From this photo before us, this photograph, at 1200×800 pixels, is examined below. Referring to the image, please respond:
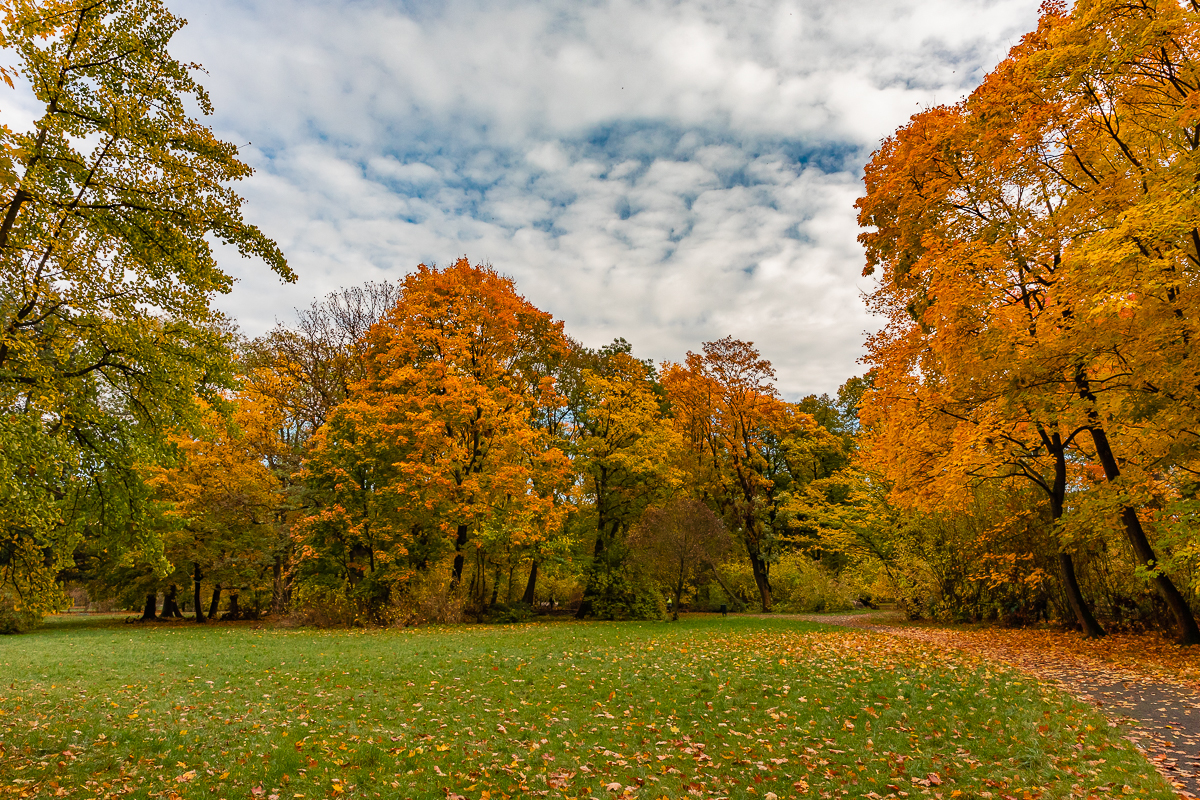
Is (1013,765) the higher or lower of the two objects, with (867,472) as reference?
lower

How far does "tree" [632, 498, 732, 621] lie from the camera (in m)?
20.0

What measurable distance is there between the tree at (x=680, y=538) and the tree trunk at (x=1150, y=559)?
1126cm

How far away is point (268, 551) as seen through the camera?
22688 mm

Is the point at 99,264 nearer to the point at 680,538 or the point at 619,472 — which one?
the point at 680,538

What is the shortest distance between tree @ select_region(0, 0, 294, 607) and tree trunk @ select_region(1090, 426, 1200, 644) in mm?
16039

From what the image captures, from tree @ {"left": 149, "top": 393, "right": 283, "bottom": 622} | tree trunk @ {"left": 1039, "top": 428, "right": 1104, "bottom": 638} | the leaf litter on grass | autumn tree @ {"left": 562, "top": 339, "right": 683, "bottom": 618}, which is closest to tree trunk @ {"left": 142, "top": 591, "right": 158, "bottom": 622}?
tree @ {"left": 149, "top": 393, "right": 283, "bottom": 622}

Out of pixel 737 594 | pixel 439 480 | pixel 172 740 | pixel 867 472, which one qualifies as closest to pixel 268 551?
pixel 439 480

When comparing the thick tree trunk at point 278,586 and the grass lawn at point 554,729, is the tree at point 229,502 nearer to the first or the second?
the thick tree trunk at point 278,586

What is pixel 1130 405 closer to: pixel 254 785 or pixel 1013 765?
pixel 1013 765

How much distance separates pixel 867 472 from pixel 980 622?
7.97 m

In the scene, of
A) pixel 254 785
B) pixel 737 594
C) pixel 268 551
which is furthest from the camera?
pixel 737 594

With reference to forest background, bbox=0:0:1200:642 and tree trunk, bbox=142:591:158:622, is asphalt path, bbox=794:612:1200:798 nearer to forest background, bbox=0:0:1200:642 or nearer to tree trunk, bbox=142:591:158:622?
forest background, bbox=0:0:1200:642

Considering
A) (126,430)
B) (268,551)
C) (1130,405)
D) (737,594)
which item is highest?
(1130,405)

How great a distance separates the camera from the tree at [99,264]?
6.60m
